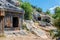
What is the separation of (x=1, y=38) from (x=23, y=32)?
271 inches

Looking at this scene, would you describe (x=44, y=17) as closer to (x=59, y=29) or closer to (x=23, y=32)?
(x=23, y=32)

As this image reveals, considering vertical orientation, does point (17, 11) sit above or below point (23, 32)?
above

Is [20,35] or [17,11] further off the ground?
[17,11]

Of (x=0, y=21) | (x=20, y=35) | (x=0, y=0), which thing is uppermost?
(x=0, y=0)

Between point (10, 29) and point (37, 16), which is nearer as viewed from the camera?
point (10, 29)

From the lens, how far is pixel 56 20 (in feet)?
60.4

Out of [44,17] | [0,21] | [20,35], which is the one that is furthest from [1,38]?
[44,17]

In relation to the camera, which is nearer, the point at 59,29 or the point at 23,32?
the point at 59,29

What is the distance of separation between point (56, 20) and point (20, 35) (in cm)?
802

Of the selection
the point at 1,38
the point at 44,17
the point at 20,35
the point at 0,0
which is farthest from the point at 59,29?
the point at 44,17

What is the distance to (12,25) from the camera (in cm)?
2645

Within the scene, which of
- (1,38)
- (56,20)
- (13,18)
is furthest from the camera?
(13,18)

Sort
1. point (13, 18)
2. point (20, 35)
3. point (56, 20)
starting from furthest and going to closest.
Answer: point (13, 18)
point (20, 35)
point (56, 20)

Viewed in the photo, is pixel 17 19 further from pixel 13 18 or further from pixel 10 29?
pixel 10 29
